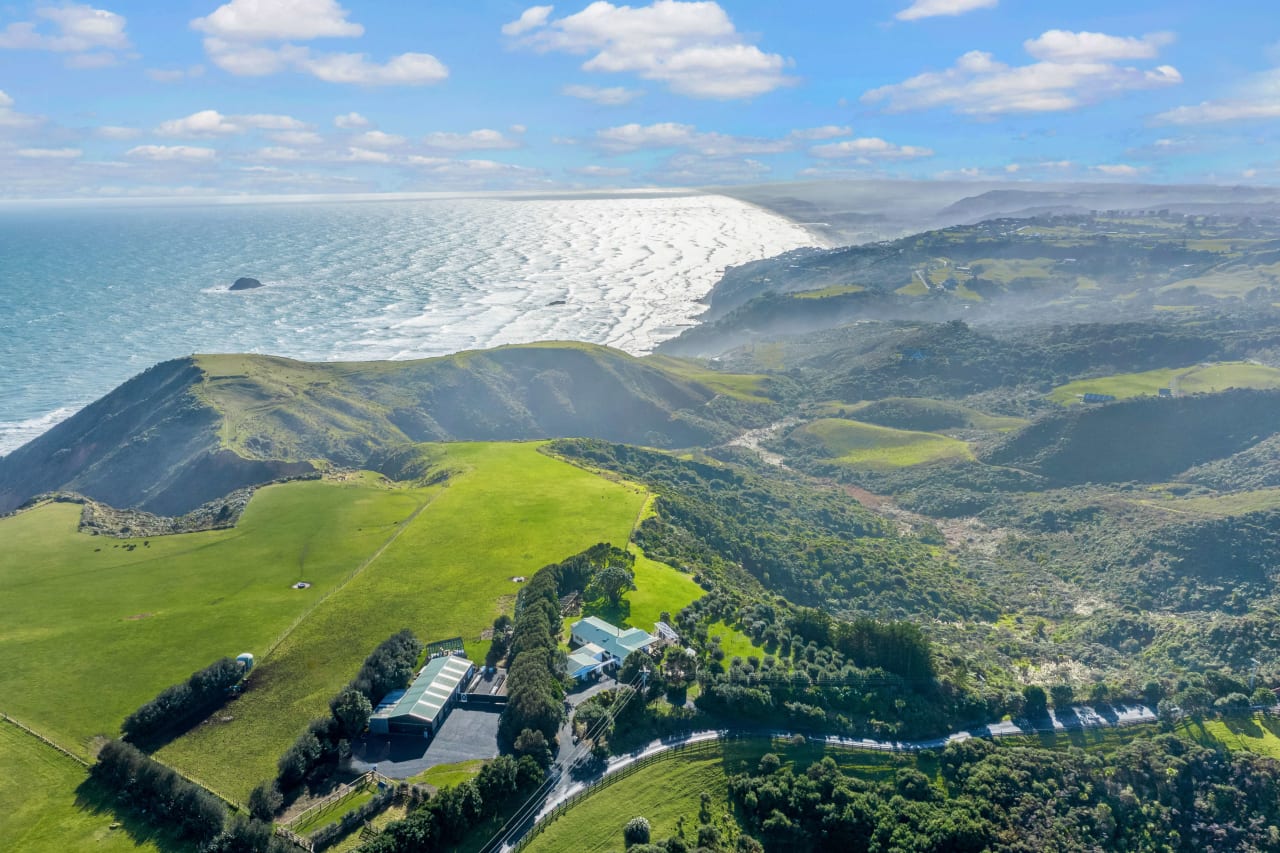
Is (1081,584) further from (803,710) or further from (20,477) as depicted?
(20,477)

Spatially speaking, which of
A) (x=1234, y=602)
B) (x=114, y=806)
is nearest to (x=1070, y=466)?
(x=1234, y=602)

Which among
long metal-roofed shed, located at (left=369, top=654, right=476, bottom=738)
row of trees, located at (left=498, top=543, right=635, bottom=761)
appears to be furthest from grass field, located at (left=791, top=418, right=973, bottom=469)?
long metal-roofed shed, located at (left=369, top=654, right=476, bottom=738)

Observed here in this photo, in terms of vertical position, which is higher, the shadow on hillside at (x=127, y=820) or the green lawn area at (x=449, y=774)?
the green lawn area at (x=449, y=774)

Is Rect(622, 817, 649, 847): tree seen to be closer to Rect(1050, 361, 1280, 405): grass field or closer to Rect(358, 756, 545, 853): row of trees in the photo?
Rect(358, 756, 545, 853): row of trees

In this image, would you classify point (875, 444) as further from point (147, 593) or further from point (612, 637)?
point (147, 593)

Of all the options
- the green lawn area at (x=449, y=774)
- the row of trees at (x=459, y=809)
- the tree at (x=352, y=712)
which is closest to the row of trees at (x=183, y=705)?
the tree at (x=352, y=712)

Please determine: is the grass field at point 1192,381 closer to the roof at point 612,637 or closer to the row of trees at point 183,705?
the roof at point 612,637
